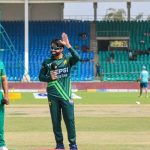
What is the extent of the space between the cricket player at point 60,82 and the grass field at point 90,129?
1.10 meters

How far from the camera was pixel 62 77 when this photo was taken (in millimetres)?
10781

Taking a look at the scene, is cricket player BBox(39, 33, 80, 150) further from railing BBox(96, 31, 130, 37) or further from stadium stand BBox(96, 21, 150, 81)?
railing BBox(96, 31, 130, 37)

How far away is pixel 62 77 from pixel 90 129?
5313 mm

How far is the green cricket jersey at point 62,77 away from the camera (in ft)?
35.2

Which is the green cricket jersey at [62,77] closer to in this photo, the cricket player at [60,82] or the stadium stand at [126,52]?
the cricket player at [60,82]

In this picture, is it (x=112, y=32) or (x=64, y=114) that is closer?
(x=64, y=114)

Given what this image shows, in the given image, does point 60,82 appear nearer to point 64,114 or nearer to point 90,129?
point 64,114

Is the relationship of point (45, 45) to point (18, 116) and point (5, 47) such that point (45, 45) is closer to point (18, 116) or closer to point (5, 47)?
point (5, 47)

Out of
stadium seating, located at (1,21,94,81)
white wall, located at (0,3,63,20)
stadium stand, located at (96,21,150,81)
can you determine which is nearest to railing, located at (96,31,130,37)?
stadium stand, located at (96,21,150,81)

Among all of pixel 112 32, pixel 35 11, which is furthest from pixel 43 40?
pixel 112 32

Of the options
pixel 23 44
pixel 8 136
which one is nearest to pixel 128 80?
pixel 23 44

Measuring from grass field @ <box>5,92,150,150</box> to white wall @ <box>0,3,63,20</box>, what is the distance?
94.9ft

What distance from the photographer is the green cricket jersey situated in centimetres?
1074

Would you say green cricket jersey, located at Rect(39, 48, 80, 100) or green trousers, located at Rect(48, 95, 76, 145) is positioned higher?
green cricket jersey, located at Rect(39, 48, 80, 100)
